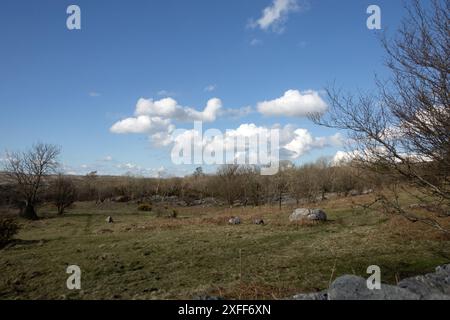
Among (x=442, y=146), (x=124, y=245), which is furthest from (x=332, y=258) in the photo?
(x=124, y=245)

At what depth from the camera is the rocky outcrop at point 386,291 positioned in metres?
4.70

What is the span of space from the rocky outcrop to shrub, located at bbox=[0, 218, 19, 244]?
1551cm

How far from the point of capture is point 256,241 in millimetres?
14219

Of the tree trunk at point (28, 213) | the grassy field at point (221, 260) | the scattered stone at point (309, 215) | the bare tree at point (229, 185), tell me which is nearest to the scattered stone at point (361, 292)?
the grassy field at point (221, 260)

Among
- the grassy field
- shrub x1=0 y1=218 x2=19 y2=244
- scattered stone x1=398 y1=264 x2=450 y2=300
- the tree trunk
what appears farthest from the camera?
the tree trunk

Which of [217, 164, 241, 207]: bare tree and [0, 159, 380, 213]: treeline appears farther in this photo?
[217, 164, 241, 207]: bare tree

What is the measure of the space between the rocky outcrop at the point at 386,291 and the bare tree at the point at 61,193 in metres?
34.0

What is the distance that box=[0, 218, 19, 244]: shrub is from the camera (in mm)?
16306

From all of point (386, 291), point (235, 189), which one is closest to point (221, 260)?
point (386, 291)

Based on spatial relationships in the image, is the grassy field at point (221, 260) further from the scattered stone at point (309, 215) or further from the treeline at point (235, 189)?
the treeline at point (235, 189)

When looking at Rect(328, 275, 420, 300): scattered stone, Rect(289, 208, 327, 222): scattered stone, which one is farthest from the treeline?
Rect(328, 275, 420, 300): scattered stone

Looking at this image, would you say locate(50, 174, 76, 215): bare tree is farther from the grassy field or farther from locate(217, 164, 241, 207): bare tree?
the grassy field
